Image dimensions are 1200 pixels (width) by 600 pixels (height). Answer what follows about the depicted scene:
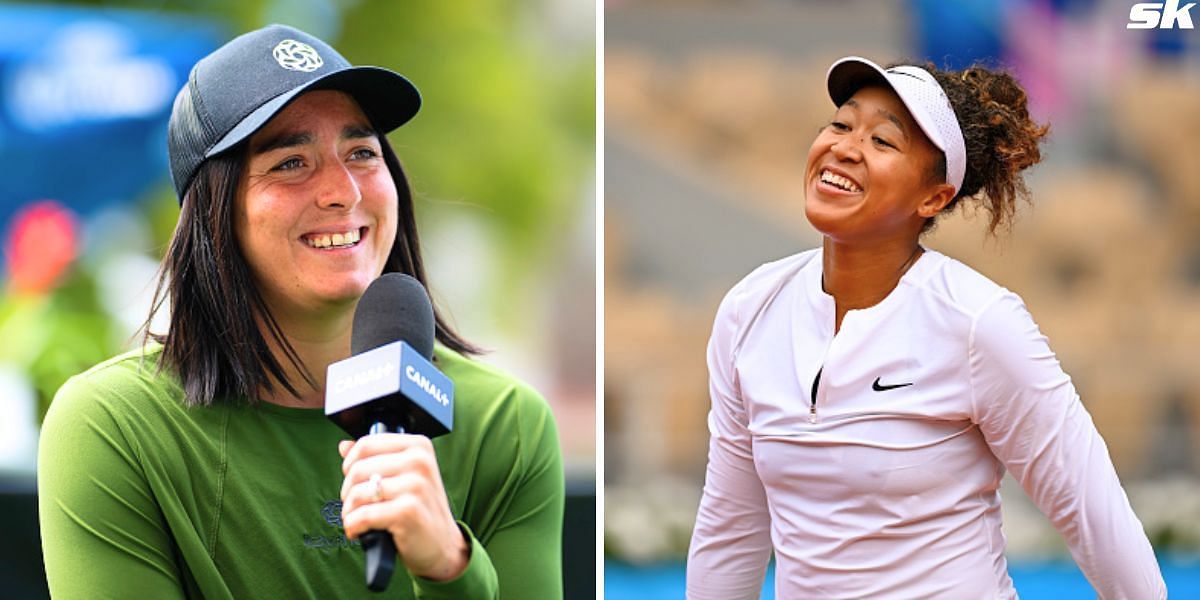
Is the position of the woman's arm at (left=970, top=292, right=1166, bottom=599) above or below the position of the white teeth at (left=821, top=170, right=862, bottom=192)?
below

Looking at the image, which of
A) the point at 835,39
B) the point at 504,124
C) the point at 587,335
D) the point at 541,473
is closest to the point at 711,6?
the point at 835,39

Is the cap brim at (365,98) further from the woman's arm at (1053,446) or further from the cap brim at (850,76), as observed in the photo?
the woman's arm at (1053,446)

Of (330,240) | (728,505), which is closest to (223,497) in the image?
(330,240)

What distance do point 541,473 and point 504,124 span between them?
20.0ft

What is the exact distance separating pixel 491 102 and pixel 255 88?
239 inches

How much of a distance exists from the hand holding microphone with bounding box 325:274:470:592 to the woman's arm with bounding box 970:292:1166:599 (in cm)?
67

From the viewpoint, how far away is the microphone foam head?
182 cm

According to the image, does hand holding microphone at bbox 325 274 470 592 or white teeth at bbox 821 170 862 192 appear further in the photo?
white teeth at bbox 821 170 862 192

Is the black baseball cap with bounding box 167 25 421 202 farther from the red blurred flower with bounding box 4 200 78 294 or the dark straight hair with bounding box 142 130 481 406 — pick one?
the red blurred flower with bounding box 4 200 78 294

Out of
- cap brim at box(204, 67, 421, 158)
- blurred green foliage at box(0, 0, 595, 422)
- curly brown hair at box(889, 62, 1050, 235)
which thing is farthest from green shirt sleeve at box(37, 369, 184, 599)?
blurred green foliage at box(0, 0, 595, 422)

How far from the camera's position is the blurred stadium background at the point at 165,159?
6.50m

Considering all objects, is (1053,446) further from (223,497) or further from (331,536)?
(223,497)

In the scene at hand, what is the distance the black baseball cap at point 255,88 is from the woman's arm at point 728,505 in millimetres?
547

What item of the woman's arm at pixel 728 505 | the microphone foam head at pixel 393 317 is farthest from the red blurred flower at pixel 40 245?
the microphone foam head at pixel 393 317
